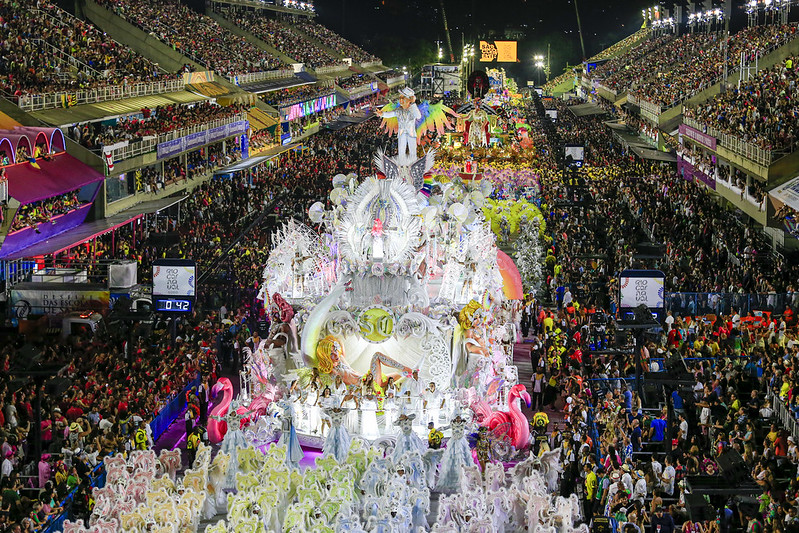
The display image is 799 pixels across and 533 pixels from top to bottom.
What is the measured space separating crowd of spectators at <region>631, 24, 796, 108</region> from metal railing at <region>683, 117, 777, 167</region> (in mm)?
9862

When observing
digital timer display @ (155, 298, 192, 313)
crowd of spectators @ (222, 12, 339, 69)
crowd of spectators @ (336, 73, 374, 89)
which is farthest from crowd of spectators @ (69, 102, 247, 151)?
crowd of spectators @ (336, 73, 374, 89)

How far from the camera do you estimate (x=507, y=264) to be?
3102cm

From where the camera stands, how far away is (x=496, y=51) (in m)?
154

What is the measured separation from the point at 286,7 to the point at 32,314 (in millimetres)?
95646

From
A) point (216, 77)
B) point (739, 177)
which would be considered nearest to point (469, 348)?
point (739, 177)

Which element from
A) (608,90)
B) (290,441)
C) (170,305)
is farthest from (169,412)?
(608,90)

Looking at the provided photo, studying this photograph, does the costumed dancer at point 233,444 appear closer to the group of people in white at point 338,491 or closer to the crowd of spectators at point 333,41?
the group of people in white at point 338,491

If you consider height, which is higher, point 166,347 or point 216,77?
point 216,77

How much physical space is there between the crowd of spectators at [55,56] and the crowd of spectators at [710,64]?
2761cm

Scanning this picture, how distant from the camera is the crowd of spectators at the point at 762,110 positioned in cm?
3759

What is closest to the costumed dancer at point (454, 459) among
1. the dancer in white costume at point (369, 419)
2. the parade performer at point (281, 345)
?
the dancer in white costume at point (369, 419)

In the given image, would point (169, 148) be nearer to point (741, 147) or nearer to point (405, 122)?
point (405, 122)

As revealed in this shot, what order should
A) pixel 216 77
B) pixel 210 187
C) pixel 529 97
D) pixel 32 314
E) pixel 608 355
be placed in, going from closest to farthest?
1. pixel 608 355
2. pixel 32 314
3. pixel 210 187
4. pixel 216 77
5. pixel 529 97

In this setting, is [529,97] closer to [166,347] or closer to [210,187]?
[210,187]
